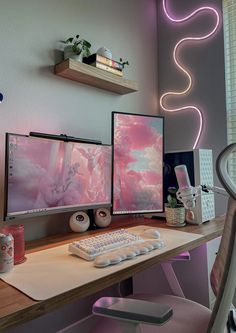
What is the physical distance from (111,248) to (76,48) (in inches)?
41.9

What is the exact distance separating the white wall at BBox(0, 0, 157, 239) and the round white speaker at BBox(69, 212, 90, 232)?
0.10 m

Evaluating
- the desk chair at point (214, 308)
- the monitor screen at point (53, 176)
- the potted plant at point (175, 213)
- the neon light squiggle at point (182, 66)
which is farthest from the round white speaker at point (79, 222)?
the neon light squiggle at point (182, 66)

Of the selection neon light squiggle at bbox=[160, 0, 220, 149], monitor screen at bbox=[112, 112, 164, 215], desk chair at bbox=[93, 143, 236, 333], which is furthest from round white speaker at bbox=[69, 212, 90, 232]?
neon light squiggle at bbox=[160, 0, 220, 149]

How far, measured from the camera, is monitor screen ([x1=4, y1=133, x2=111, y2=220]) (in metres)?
1.07

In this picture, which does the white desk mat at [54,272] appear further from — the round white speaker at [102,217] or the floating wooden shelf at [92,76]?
the floating wooden shelf at [92,76]

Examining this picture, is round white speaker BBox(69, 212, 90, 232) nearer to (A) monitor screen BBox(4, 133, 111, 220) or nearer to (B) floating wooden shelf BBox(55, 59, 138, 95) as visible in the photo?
(A) monitor screen BBox(4, 133, 111, 220)

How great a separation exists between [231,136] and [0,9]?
1.57 metres

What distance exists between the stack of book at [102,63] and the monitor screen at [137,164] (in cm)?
29

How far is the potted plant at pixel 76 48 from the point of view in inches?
55.7

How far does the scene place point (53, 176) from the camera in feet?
4.01

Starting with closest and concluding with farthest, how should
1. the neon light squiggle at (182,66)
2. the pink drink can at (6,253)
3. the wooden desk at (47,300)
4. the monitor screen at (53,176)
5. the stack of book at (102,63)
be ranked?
the wooden desk at (47,300) < the pink drink can at (6,253) < the monitor screen at (53,176) < the stack of book at (102,63) < the neon light squiggle at (182,66)

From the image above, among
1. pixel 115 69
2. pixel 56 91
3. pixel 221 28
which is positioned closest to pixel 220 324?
pixel 56 91

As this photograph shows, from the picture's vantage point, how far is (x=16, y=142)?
42.1 inches

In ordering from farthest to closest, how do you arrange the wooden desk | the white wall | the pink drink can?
1. the white wall
2. the pink drink can
3. the wooden desk
